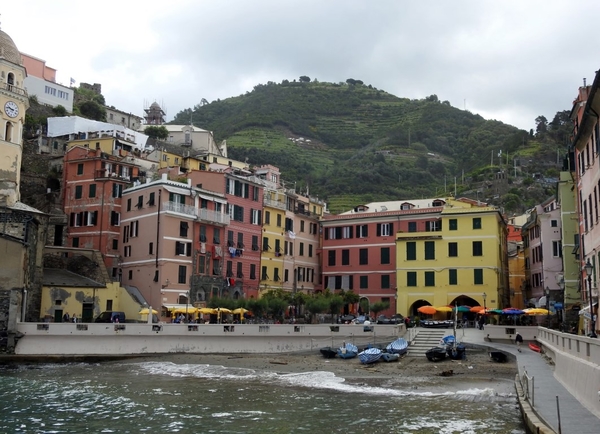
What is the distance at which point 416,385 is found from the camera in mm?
32406

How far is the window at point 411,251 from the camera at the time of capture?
209 feet

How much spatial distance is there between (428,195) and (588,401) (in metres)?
111

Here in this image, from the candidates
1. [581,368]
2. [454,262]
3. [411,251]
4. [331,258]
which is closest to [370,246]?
[331,258]

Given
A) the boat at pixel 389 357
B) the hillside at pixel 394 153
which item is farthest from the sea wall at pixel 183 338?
the hillside at pixel 394 153

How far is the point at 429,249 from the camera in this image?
6322cm

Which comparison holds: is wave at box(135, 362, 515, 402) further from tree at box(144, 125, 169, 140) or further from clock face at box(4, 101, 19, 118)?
tree at box(144, 125, 169, 140)

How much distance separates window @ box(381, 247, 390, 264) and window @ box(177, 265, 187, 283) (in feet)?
73.2

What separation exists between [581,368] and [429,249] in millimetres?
44799

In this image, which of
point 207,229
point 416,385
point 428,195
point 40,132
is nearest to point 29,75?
point 40,132

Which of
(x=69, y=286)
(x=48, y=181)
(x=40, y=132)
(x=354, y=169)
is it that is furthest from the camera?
(x=354, y=169)

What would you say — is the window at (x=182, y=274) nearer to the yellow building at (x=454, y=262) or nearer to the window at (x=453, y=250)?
the yellow building at (x=454, y=262)

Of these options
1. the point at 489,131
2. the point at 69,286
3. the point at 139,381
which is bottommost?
the point at 139,381

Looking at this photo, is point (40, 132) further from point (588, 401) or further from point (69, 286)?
point (588, 401)

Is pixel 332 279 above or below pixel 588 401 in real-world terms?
above
